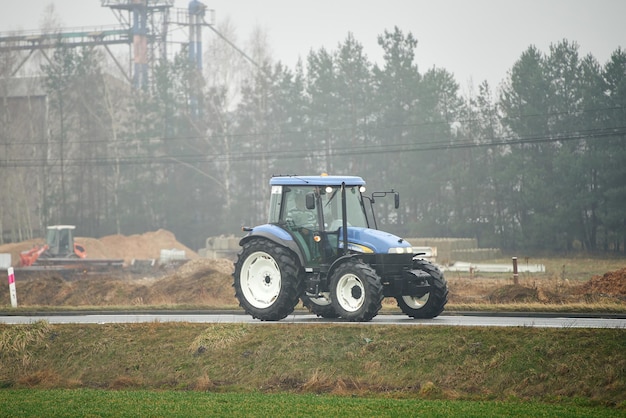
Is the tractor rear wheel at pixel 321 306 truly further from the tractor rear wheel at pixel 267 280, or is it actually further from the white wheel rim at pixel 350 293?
the white wheel rim at pixel 350 293

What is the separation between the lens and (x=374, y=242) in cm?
1948

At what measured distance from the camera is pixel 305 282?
20.0m

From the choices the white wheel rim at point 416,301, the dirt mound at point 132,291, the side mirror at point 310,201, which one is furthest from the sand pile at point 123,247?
the side mirror at point 310,201

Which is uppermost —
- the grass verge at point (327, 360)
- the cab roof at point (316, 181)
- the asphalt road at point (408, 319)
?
the cab roof at point (316, 181)

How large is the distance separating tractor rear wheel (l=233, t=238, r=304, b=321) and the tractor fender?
105 mm

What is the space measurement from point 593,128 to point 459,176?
31.5 ft

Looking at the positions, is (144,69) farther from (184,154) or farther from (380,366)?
(380,366)

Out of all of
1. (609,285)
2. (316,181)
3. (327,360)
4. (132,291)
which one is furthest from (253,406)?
(132,291)

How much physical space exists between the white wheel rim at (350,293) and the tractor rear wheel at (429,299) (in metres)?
1.23

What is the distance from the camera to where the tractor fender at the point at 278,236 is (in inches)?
784

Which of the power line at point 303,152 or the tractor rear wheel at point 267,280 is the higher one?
the power line at point 303,152

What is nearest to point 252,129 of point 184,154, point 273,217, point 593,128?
point 184,154

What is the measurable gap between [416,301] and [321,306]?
6.70 feet

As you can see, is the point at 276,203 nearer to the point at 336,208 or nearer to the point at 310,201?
the point at 336,208
